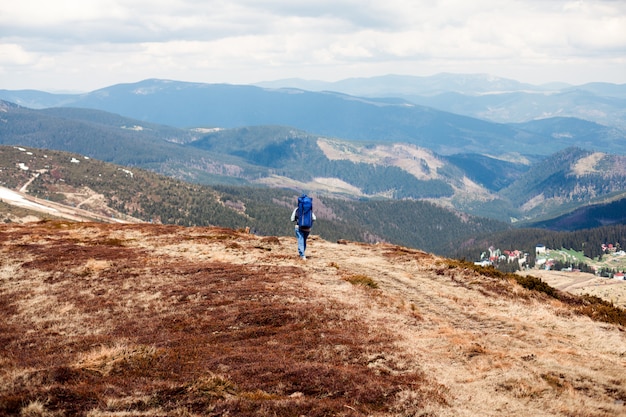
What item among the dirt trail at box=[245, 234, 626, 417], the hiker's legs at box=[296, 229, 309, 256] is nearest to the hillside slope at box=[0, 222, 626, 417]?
the dirt trail at box=[245, 234, 626, 417]

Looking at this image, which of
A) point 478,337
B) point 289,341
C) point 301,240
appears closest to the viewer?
point 289,341

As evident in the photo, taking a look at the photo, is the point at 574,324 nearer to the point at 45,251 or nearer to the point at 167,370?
the point at 167,370

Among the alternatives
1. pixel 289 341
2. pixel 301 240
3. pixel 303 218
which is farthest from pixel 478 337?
pixel 301 240

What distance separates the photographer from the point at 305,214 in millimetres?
37719

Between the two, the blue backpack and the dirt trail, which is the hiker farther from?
the dirt trail

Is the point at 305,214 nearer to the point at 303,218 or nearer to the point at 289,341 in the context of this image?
the point at 303,218

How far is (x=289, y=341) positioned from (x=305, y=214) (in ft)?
61.6

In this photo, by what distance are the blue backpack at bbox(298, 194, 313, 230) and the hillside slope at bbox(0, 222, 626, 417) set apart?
299 centimetres

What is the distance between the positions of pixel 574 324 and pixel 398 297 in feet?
30.4

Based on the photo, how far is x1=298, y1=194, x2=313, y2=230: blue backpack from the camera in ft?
122

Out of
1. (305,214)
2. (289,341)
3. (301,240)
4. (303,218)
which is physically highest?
(305,214)

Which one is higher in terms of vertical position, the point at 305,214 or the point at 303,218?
the point at 305,214

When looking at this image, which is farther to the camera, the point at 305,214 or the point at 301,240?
the point at 301,240

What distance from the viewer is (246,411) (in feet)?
43.3
